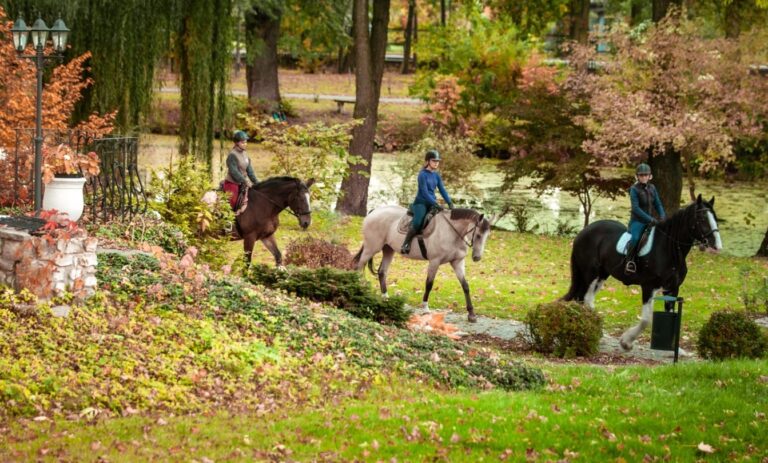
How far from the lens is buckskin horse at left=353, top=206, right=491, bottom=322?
1725cm

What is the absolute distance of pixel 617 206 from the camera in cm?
3538

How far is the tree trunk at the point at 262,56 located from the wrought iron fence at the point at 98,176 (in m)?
25.9

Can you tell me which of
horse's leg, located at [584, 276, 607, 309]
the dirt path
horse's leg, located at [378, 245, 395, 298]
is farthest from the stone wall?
horse's leg, located at [584, 276, 607, 309]

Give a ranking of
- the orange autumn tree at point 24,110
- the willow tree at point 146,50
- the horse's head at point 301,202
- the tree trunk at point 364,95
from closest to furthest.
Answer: the orange autumn tree at point 24,110 < the horse's head at point 301,202 < the willow tree at point 146,50 < the tree trunk at point 364,95

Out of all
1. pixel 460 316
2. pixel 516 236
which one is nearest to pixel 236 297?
pixel 460 316

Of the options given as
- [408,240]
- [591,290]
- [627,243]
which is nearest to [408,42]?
[408,240]

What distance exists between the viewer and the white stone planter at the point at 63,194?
578 inches

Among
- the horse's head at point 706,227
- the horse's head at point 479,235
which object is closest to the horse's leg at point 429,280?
the horse's head at point 479,235

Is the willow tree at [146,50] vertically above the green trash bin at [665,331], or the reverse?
the willow tree at [146,50]

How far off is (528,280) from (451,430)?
12724 millimetres

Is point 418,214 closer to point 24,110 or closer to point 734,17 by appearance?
point 24,110

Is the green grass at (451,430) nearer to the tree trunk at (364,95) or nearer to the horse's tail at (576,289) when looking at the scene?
the horse's tail at (576,289)

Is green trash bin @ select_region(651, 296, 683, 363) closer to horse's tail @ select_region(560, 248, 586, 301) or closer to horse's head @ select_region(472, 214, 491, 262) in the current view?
horse's tail @ select_region(560, 248, 586, 301)

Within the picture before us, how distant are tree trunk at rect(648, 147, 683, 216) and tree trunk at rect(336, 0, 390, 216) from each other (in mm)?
7632
